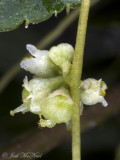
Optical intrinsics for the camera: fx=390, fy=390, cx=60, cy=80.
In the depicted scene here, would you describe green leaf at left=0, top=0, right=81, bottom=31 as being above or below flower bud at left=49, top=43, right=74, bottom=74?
above

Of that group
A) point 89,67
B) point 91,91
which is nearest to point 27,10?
point 91,91

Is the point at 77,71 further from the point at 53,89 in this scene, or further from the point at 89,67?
the point at 89,67

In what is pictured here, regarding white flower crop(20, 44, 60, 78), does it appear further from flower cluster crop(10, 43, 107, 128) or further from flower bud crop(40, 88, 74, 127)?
flower bud crop(40, 88, 74, 127)

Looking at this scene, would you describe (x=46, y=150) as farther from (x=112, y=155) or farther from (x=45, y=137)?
(x=112, y=155)

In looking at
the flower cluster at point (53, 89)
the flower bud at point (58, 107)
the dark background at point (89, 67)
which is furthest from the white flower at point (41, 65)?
the dark background at point (89, 67)

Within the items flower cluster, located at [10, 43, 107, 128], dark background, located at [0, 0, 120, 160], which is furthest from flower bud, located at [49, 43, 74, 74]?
dark background, located at [0, 0, 120, 160]

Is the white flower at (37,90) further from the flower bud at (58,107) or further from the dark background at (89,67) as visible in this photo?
the dark background at (89,67)
